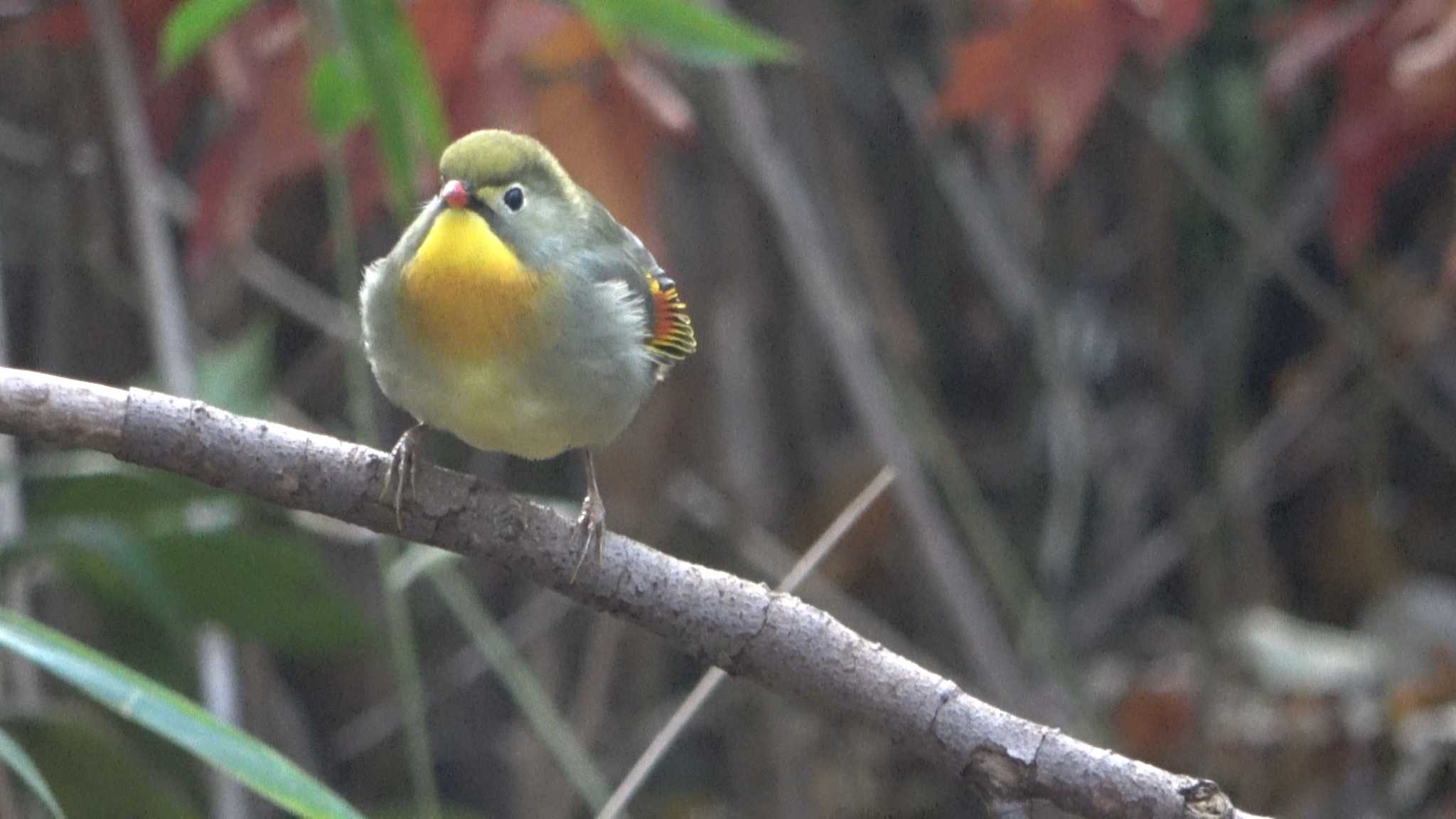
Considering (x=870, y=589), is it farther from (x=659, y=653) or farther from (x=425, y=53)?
(x=425, y=53)

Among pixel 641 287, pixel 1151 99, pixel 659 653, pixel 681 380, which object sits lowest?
pixel 641 287

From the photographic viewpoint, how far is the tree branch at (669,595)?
5.99 feet

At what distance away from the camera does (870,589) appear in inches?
193

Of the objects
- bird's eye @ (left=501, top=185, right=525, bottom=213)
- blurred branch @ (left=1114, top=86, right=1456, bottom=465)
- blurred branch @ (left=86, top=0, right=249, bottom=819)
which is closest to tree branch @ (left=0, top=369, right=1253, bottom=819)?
bird's eye @ (left=501, top=185, right=525, bottom=213)

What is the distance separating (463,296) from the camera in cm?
222

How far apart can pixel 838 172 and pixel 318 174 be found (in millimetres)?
1340

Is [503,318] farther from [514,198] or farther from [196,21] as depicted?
[196,21]

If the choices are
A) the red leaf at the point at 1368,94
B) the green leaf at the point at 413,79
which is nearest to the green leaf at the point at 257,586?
the green leaf at the point at 413,79

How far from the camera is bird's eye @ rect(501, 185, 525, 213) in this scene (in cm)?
229

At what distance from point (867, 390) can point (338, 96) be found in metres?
1.61

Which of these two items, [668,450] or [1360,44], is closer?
[1360,44]

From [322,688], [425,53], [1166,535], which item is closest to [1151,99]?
[1166,535]

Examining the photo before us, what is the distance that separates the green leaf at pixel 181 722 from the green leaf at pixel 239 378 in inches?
57.1

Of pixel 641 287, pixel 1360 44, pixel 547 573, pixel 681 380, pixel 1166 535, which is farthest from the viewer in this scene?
pixel 1166 535
